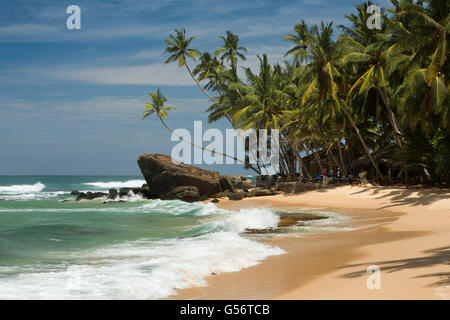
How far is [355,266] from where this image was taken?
834 cm

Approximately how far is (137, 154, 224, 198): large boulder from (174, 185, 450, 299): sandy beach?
20360mm

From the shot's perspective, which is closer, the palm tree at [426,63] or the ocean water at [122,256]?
the ocean water at [122,256]

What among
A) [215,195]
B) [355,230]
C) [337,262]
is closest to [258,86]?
[215,195]

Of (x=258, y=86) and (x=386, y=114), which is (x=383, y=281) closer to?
(x=386, y=114)

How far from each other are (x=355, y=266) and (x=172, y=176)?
28.6 meters

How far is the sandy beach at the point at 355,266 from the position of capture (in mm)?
6344

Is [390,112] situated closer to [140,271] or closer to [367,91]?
[367,91]

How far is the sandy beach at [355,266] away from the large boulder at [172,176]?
66.8 ft

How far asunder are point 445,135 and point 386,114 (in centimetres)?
844

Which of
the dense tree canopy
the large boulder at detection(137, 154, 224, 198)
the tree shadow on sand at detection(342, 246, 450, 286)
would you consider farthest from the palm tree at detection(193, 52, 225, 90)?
the tree shadow on sand at detection(342, 246, 450, 286)

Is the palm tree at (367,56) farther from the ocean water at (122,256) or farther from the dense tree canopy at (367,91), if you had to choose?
the ocean water at (122,256)

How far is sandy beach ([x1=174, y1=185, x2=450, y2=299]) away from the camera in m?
6.34

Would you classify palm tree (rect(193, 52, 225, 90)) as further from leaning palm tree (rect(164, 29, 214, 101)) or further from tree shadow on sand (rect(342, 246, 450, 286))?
tree shadow on sand (rect(342, 246, 450, 286))

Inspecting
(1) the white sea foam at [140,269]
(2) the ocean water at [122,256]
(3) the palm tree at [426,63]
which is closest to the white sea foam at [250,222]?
(2) the ocean water at [122,256]
